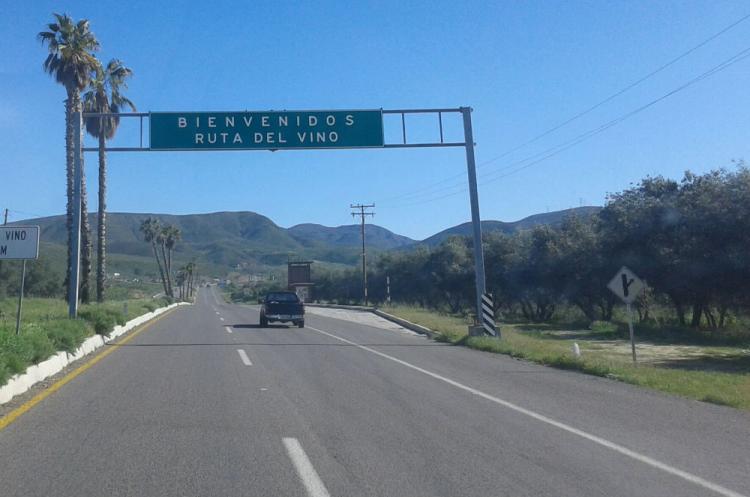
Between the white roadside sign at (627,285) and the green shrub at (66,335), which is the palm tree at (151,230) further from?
the white roadside sign at (627,285)

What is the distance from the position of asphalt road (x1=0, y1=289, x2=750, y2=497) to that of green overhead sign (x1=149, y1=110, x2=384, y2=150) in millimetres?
9507

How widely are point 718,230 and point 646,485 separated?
2405cm

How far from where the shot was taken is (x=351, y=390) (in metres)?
12.1

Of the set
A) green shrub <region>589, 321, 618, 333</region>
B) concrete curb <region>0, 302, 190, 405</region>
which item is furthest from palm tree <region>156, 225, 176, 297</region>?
concrete curb <region>0, 302, 190, 405</region>

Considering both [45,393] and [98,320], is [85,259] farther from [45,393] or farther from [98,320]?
[45,393]

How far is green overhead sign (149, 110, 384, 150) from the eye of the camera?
72.8 ft

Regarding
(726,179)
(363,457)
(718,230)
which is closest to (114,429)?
(363,457)

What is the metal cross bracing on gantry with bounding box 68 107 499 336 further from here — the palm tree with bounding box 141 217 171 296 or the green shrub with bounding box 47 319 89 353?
the palm tree with bounding box 141 217 171 296

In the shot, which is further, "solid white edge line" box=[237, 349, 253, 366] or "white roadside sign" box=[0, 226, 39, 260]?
"solid white edge line" box=[237, 349, 253, 366]

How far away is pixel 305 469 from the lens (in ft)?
22.4

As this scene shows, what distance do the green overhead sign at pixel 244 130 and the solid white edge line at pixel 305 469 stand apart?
15379mm

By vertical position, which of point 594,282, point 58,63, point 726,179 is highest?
point 58,63

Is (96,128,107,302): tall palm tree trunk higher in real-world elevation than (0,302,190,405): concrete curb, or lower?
higher

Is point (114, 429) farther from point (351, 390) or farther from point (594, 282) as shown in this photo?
point (594, 282)
